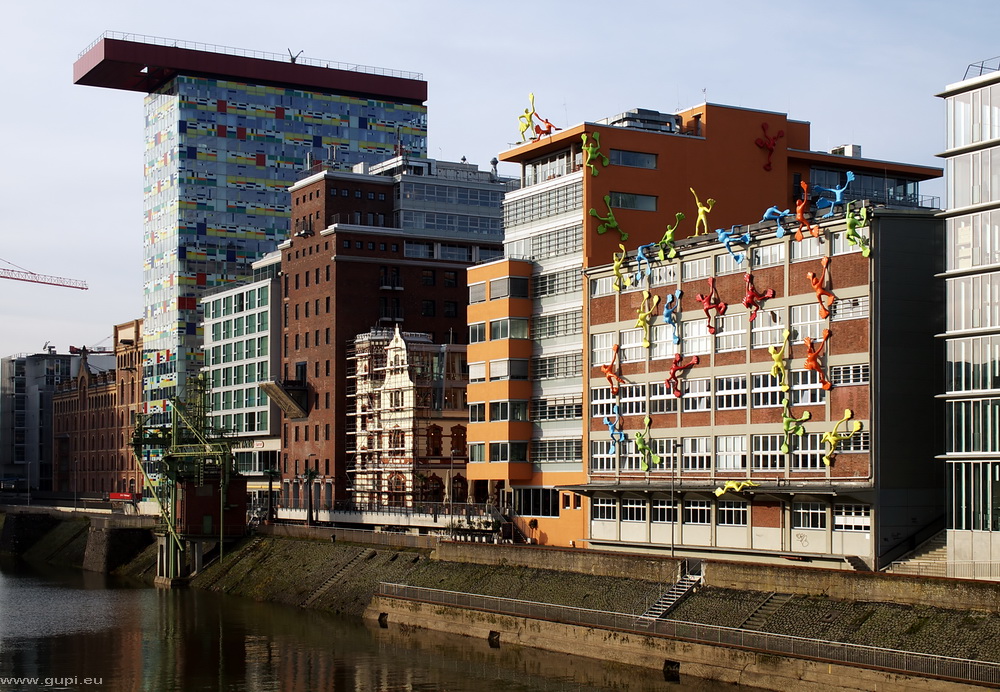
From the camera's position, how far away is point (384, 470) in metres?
134

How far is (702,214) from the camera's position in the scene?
308 ft

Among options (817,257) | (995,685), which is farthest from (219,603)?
(995,685)

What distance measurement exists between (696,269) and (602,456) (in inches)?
626

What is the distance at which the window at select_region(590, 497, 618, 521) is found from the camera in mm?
94500

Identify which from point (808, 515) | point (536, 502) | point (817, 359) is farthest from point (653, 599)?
point (536, 502)

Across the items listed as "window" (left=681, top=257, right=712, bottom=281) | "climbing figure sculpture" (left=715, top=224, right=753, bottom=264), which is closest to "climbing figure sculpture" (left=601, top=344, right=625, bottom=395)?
"window" (left=681, top=257, right=712, bottom=281)

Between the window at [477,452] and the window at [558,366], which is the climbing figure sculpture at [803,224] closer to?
the window at [558,366]

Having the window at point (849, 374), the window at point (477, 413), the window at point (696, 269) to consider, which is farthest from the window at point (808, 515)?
the window at point (477, 413)

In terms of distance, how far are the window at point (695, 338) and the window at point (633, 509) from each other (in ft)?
35.4

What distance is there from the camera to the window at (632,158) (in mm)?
101000

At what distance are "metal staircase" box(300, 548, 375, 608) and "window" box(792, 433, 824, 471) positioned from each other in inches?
1481

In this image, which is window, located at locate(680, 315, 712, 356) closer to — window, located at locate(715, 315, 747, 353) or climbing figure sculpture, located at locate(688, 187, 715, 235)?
window, located at locate(715, 315, 747, 353)

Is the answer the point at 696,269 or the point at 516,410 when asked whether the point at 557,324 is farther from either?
the point at 696,269

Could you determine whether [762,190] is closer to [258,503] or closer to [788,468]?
[788,468]
